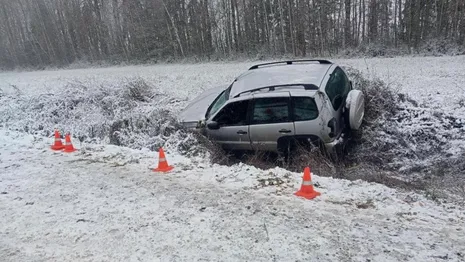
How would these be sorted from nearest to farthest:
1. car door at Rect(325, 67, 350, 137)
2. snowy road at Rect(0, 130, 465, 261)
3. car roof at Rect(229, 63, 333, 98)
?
snowy road at Rect(0, 130, 465, 261) < car door at Rect(325, 67, 350, 137) < car roof at Rect(229, 63, 333, 98)

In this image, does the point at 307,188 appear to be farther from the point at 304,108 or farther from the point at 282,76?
the point at 282,76

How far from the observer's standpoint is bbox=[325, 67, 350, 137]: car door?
6367mm

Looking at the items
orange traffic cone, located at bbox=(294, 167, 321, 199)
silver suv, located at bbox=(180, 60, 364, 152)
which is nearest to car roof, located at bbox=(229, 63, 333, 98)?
silver suv, located at bbox=(180, 60, 364, 152)

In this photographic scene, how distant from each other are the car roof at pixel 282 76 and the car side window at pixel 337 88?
203 millimetres

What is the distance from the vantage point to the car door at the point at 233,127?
6.80 meters

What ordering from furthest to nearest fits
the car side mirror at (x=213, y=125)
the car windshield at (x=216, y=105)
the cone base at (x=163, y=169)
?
1. the car windshield at (x=216, y=105)
2. the car side mirror at (x=213, y=125)
3. the cone base at (x=163, y=169)

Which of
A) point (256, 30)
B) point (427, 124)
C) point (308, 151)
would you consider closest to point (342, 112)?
point (308, 151)

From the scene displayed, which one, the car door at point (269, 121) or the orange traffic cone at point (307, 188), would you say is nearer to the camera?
the orange traffic cone at point (307, 188)

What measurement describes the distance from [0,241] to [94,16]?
38770 mm

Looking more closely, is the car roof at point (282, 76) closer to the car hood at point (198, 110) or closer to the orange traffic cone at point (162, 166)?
the car hood at point (198, 110)

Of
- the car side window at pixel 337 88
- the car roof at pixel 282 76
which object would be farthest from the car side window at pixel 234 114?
the car side window at pixel 337 88

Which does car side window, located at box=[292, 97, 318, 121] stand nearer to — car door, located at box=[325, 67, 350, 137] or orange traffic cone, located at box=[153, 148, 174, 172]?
car door, located at box=[325, 67, 350, 137]

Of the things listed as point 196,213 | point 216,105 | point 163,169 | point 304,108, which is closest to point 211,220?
point 196,213

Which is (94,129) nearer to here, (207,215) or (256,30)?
(207,215)
